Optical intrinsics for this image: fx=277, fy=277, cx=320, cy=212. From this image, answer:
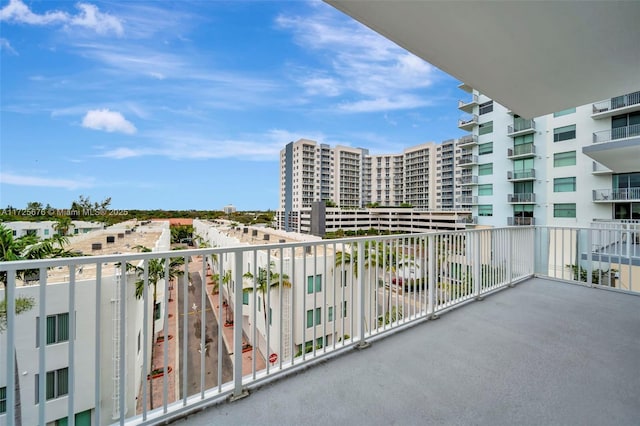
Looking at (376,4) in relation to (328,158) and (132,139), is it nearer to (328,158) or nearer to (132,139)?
(132,139)

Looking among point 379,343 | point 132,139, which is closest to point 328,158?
point 132,139

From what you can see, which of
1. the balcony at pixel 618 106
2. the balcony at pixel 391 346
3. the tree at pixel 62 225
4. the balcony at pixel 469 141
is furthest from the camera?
the balcony at pixel 469 141

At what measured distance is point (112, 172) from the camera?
89.8ft

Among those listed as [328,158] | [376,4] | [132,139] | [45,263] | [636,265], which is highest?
[328,158]

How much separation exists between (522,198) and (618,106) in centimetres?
612

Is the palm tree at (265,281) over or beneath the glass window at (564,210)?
beneath

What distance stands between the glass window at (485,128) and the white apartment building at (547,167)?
64 mm

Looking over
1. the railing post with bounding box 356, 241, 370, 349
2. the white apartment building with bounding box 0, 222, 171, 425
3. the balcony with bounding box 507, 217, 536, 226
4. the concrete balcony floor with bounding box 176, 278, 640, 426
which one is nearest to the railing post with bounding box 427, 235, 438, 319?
the concrete balcony floor with bounding box 176, 278, 640, 426

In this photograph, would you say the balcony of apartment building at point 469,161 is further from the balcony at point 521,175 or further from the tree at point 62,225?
the tree at point 62,225

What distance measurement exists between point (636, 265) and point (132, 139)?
33499 mm

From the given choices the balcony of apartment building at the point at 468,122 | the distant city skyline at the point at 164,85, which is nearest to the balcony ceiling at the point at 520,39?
the distant city skyline at the point at 164,85

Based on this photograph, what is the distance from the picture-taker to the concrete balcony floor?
4.89 ft

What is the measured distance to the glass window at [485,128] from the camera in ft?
63.1

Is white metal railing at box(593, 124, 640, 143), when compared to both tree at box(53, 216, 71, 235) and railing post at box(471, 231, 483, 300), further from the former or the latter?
tree at box(53, 216, 71, 235)
